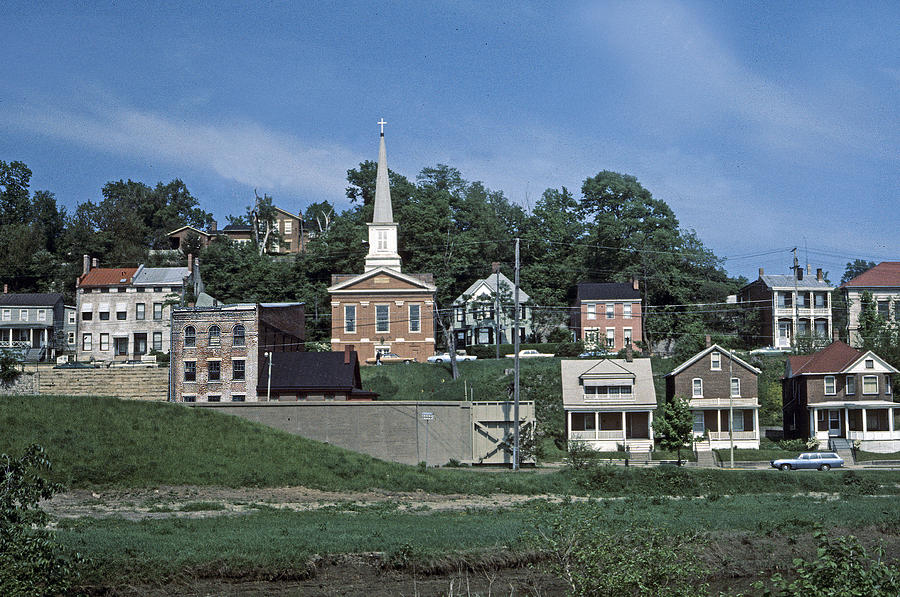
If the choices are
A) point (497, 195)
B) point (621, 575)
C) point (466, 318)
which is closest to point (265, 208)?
point (497, 195)

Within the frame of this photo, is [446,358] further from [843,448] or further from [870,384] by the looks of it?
[870,384]

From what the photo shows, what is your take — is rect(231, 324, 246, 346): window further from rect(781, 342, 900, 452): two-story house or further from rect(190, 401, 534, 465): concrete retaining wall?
rect(781, 342, 900, 452): two-story house

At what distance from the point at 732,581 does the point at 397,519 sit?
10.9 m

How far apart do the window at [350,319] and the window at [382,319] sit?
6.02ft

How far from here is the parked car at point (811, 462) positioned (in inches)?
1955

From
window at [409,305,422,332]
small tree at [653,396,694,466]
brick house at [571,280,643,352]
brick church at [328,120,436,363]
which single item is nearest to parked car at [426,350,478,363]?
brick church at [328,120,436,363]

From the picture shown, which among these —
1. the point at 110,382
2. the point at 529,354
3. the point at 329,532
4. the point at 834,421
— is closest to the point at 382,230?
the point at 529,354

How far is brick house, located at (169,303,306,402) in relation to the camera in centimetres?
5975

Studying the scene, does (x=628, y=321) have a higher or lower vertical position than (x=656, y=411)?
higher

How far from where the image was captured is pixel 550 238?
103 meters

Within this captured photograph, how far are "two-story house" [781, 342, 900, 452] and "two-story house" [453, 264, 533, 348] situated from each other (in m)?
29.4

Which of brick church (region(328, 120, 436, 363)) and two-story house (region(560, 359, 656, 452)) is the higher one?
brick church (region(328, 120, 436, 363))

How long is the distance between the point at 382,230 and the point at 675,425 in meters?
38.5

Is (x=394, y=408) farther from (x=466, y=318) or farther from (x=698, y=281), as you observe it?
(x=698, y=281)
